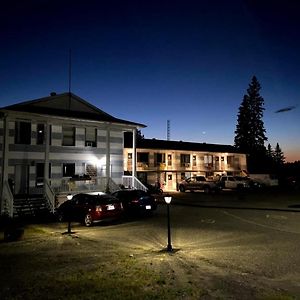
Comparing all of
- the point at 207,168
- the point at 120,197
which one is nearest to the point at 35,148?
the point at 120,197

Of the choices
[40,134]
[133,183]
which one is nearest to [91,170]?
[133,183]

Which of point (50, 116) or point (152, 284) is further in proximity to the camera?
point (50, 116)

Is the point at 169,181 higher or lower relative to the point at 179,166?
lower

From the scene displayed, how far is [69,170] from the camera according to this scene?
25469 millimetres

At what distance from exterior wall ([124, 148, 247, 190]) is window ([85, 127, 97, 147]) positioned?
1173 cm

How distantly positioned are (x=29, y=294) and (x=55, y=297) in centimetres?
62

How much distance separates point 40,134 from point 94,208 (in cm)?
1076

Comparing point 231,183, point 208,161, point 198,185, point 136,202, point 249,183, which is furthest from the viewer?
point 208,161

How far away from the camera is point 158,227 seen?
14867 millimetres

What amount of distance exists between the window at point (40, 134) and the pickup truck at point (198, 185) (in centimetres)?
2002

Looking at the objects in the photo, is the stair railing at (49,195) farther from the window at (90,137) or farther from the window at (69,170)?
the window at (90,137)

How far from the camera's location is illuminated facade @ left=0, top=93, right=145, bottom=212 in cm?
2150

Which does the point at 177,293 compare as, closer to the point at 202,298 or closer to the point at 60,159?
the point at 202,298

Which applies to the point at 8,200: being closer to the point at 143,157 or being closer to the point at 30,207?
the point at 30,207
